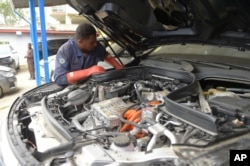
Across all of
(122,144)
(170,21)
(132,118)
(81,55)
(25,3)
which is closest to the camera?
(122,144)

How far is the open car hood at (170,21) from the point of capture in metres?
2.26

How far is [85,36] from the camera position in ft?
9.09

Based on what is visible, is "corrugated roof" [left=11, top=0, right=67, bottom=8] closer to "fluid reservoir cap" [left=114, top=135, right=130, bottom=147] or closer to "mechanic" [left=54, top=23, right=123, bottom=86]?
"mechanic" [left=54, top=23, right=123, bottom=86]

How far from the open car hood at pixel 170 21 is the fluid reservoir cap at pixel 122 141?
1.28 m

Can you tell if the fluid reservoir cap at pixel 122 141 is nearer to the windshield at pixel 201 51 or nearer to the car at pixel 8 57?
the windshield at pixel 201 51

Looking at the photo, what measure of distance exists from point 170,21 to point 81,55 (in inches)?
36.5

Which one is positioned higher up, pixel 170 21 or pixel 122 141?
pixel 170 21

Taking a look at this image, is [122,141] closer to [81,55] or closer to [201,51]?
[201,51]

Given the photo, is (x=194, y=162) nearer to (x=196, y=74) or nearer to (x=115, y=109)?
(x=115, y=109)

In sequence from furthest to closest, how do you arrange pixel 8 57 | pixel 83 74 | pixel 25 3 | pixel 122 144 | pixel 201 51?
1. pixel 8 57
2. pixel 25 3
3. pixel 201 51
4. pixel 83 74
5. pixel 122 144

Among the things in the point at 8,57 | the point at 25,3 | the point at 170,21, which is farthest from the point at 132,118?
the point at 8,57

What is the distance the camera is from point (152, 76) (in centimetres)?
242

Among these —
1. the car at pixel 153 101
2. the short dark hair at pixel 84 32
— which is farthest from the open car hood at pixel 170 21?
the short dark hair at pixel 84 32

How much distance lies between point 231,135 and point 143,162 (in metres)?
0.45
